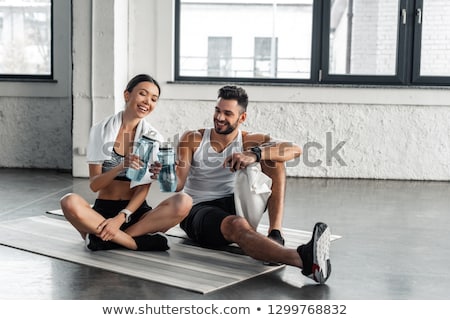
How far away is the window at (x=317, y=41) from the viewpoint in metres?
6.47

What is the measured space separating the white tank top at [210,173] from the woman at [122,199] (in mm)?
233

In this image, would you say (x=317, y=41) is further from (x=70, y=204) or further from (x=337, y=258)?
(x=70, y=204)

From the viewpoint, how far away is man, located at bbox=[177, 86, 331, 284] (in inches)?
127

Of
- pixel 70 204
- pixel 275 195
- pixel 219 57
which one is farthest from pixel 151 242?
pixel 219 57

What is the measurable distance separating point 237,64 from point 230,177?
345cm

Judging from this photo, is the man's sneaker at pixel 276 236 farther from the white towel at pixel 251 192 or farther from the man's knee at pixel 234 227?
the man's knee at pixel 234 227

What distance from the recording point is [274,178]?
11.3ft

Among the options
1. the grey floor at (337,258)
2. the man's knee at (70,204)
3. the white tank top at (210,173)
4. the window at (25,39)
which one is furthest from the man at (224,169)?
the window at (25,39)

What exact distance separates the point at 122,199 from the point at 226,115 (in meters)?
0.66

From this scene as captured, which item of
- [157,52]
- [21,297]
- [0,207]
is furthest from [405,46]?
[21,297]

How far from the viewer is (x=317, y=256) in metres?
2.78

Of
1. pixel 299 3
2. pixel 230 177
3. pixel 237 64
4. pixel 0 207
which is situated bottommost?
pixel 0 207
